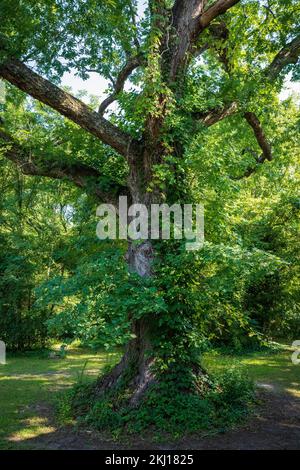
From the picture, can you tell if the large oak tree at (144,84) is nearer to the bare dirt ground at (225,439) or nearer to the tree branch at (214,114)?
the tree branch at (214,114)

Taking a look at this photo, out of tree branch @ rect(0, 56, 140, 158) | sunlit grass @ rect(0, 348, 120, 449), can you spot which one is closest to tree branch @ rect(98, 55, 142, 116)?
tree branch @ rect(0, 56, 140, 158)

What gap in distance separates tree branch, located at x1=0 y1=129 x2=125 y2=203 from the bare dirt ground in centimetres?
413

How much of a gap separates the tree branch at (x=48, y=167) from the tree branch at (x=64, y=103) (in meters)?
1.07

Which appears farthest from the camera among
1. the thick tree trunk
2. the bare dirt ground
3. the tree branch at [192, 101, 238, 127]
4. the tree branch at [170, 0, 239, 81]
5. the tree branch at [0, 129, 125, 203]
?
the tree branch at [0, 129, 125, 203]

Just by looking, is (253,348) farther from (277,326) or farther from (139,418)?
(139,418)

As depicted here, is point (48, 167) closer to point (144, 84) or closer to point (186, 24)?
point (144, 84)

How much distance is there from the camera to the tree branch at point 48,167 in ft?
26.3

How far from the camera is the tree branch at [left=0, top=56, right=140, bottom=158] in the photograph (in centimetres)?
662

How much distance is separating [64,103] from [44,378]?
6.70 meters

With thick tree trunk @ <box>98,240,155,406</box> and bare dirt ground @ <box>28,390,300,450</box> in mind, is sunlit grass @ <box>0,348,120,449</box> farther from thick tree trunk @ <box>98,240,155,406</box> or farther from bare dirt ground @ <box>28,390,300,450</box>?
thick tree trunk @ <box>98,240,155,406</box>

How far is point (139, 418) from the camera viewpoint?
5973 mm

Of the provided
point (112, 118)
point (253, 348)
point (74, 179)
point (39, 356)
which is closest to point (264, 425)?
point (74, 179)

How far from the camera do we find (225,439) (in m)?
5.55

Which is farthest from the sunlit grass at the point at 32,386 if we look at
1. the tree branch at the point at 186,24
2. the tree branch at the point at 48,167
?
the tree branch at the point at 186,24
